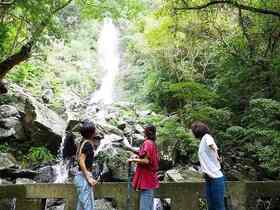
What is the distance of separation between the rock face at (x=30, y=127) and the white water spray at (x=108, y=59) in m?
10.6

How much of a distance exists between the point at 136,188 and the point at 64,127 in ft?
32.3

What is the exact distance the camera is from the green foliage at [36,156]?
14195mm

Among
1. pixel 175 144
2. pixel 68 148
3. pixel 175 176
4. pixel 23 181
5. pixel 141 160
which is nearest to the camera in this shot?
pixel 141 160

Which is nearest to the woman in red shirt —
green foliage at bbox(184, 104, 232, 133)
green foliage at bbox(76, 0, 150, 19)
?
green foliage at bbox(184, 104, 232, 133)

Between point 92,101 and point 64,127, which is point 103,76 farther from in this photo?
point 64,127

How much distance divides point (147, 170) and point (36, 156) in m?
9.12

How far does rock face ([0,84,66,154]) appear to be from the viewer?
570 inches

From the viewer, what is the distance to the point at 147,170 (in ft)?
19.6

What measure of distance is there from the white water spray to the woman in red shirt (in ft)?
65.2

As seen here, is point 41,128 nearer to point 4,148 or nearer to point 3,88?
point 4,148

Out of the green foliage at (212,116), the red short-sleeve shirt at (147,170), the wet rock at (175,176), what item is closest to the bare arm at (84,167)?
the red short-sleeve shirt at (147,170)

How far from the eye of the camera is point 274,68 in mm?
11820

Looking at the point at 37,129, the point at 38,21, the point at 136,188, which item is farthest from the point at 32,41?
the point at 136,188

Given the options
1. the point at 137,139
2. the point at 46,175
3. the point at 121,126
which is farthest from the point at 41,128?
the point at 121,126
